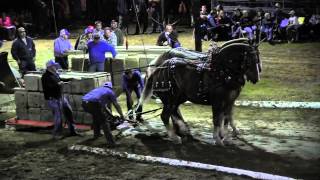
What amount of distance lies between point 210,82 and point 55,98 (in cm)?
382

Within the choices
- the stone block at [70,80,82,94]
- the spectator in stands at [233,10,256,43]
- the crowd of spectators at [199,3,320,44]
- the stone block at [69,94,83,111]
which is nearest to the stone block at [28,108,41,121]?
the stone block at [69,94,83,111]

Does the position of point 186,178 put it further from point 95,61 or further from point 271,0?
point 271,0

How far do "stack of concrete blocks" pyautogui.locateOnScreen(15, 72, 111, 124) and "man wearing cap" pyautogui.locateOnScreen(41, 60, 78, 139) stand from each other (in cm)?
48

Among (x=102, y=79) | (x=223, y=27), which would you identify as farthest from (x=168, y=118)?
(x=223, y=27)

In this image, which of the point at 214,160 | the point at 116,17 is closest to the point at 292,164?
the point at 214,160

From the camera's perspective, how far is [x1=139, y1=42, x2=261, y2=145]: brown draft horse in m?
10.9

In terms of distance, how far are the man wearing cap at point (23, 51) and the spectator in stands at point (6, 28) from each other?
1500 cm

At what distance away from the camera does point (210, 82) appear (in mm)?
11227

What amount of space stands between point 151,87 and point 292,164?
12.7ft

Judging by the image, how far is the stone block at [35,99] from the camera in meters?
14.2

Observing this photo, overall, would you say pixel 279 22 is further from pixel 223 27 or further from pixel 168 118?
pixel 168 118

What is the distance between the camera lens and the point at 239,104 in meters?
16.0

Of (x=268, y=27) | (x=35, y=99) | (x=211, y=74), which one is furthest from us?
(x=268, y=27)

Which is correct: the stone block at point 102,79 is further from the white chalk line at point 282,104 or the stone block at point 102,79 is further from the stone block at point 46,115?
the white chalk line at point 282,104
